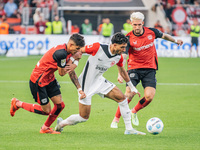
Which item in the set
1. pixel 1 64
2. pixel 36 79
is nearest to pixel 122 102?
pixel 36 79

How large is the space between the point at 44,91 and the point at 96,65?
3.51 feet

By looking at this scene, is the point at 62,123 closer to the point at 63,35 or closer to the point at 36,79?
the point at 36,79

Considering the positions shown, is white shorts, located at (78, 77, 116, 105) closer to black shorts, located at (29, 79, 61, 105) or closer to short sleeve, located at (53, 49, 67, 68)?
black shorts, located at (29, 79, 61, 105)

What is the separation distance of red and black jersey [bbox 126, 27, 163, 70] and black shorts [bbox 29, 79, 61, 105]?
1.96 meters

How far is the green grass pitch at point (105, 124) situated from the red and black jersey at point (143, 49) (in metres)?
1.26

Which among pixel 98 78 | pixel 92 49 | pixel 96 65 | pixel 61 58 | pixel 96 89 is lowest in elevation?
pixel 96 89

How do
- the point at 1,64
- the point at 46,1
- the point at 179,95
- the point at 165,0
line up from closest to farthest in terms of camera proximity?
the point at 179,95, the point at 1,64, the point at 46,1, the point at 165,0

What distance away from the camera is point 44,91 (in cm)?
840

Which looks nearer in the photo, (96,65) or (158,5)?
(96,65)

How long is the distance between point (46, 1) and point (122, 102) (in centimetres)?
2724

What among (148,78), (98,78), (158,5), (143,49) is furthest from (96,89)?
(158,5)

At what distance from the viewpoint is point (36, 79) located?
8.39 m

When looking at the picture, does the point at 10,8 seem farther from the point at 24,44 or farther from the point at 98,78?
the point at 98,78

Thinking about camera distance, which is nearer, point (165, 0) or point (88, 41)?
point (88, 41)
